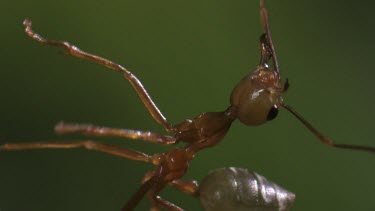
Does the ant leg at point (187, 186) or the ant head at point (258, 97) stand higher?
the ant head at point (258, 97)

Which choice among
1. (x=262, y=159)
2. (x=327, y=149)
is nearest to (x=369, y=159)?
(x=327, y=149)

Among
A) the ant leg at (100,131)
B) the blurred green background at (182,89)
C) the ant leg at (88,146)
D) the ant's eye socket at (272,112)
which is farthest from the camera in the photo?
the blurred green background at (182,89)

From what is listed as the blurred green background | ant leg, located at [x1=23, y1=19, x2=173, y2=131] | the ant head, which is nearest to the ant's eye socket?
the ant head

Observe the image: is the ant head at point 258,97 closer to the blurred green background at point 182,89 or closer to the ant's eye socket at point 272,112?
the ant's eye socket at point 272,112

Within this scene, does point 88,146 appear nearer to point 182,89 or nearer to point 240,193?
Answer: point 240,193

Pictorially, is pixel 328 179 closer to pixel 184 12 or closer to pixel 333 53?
pixel 333 53

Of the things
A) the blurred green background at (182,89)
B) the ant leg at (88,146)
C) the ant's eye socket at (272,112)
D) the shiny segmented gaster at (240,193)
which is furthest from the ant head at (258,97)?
the blurred green background at (182,89)

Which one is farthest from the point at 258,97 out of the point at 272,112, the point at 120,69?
the point at 120,69
